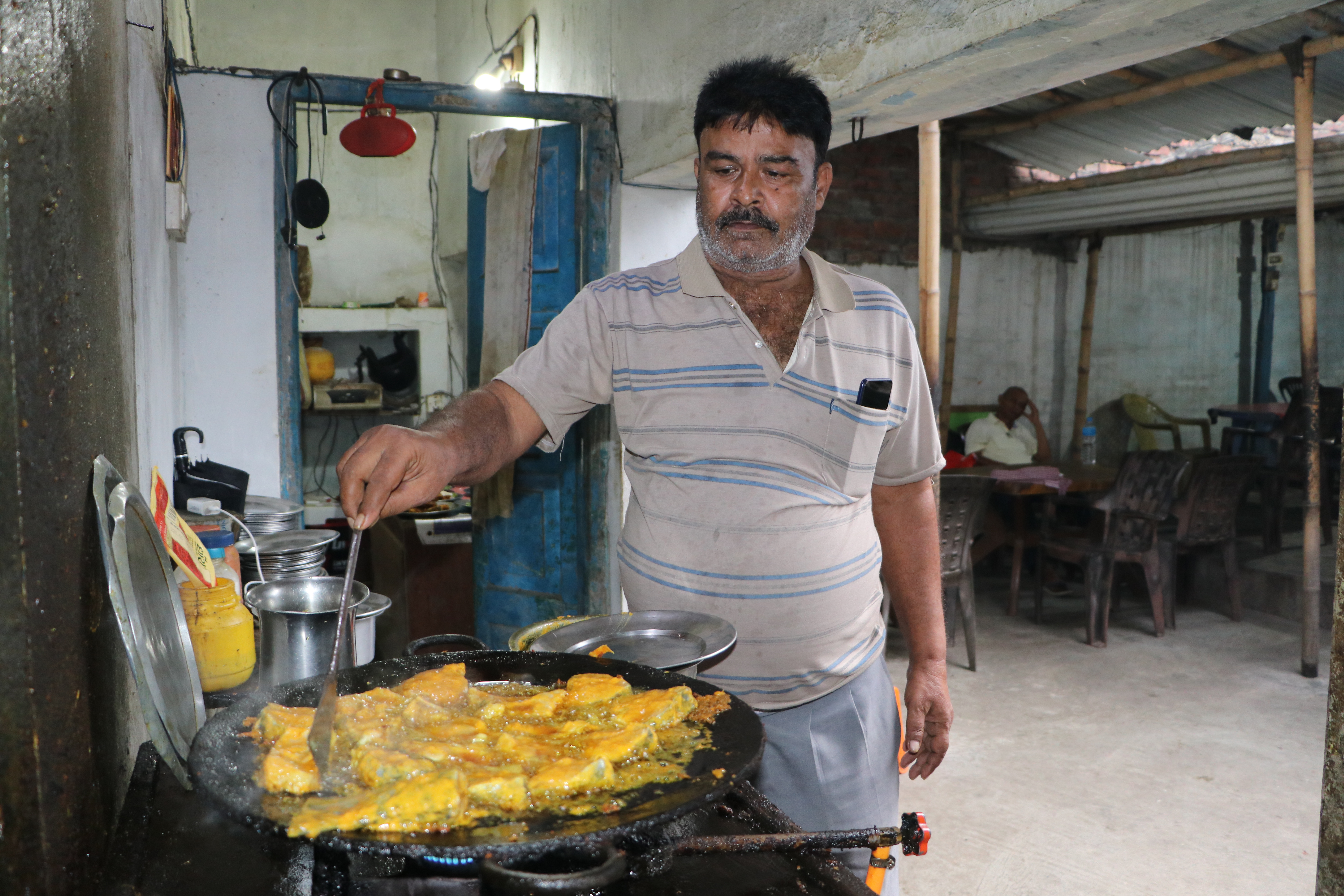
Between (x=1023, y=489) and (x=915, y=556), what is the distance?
4287 mm

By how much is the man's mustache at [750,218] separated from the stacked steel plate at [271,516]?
2.36 metres

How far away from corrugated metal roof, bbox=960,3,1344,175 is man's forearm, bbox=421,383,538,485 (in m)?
5.10

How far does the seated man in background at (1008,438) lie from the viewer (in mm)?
7312

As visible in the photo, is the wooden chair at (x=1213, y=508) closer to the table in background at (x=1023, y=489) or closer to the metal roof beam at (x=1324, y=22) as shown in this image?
the table in background at (x=1023, y=489)

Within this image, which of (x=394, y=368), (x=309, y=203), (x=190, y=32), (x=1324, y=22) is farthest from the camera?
(x=394, y=368)

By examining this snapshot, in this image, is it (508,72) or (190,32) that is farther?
(508,72)

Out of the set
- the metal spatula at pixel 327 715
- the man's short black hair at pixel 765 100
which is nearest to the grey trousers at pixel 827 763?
the metal spatula at pixel 327 715

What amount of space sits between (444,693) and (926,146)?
11.1 feet

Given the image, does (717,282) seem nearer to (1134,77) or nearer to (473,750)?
(473,750)

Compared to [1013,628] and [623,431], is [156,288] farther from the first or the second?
[1013,628]

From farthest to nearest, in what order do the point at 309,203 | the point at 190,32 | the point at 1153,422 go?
the point at 1153,422 < the point at 190,32 < the point at 309,203

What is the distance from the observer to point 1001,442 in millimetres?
7328

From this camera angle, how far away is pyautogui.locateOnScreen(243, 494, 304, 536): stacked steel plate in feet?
12.1

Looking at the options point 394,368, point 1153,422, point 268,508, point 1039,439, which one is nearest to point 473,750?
point 268,508
